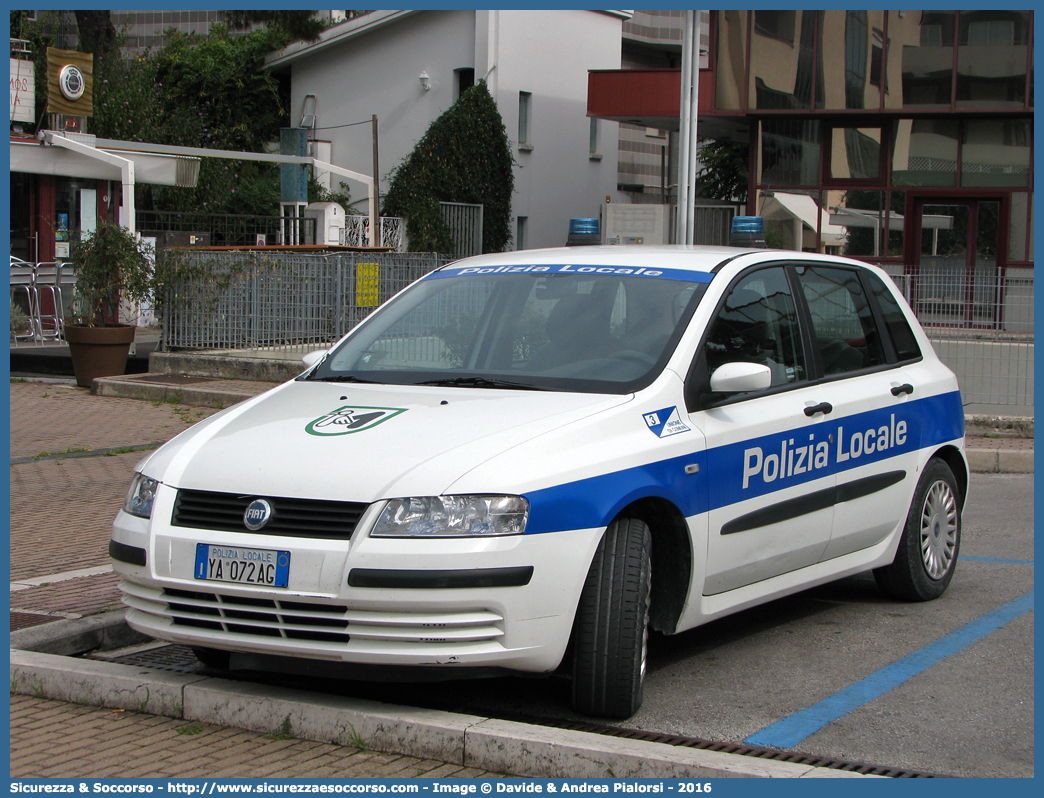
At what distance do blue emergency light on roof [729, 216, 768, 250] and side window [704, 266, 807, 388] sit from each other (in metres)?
1.01

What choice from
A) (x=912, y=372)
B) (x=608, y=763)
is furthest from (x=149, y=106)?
(x=608, y=763)

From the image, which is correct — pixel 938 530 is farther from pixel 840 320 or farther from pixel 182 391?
pixel 182 391

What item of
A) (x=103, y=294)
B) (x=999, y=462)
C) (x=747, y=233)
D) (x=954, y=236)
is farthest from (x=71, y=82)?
(x=747, y=233)

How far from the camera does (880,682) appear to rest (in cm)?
516

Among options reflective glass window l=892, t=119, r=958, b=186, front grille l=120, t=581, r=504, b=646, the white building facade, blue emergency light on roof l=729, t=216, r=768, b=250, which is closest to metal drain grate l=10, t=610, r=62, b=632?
front grille l=120, t=581, r=504, b=646

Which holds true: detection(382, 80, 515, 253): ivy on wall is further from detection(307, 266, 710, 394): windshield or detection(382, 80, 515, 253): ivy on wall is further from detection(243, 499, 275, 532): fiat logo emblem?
detection(243, 499, 275, 532): fiat logo emblem

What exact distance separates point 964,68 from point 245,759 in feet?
73.4

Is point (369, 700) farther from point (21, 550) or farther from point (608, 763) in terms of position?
point (21, 550)

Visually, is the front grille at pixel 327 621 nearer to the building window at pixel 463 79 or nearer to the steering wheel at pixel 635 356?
the steering wheel at pixel 635 356

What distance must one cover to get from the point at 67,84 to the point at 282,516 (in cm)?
1855

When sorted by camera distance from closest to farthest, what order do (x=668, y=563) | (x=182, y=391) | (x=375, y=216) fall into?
(x=668, y=563)
(x=182, y=391)
(x=375, y=216)

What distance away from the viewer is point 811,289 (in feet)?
19.9

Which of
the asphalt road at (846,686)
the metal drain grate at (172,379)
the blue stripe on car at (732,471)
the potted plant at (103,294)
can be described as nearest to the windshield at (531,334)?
the blue stripe on car at (732,471)

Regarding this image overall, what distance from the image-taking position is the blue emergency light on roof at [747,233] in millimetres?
6918
